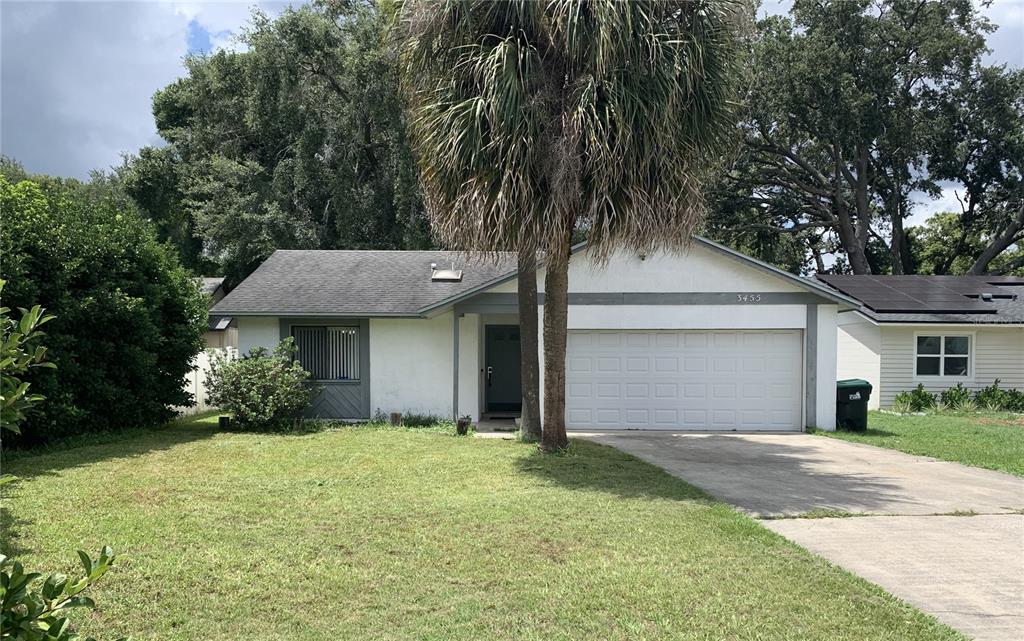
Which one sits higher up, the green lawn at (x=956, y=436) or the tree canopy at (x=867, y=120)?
the tree canopy at (x=867, y=120)

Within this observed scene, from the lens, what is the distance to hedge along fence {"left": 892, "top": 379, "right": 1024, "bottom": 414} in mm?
19031

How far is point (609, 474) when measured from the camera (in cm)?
951

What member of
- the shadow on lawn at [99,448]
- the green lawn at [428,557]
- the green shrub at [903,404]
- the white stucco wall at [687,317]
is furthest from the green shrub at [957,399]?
the shadow on lawn at [99,448]

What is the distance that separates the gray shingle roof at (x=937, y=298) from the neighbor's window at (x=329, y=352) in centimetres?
1394

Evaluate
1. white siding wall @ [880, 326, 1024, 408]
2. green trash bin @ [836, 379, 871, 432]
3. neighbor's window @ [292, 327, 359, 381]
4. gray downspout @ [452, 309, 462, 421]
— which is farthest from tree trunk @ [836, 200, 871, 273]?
neighbor's window @ [292, 327, 359, 381]

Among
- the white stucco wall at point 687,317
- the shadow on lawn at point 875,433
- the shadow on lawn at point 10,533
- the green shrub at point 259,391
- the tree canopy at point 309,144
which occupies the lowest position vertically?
the shadow on lawn at point 875,433

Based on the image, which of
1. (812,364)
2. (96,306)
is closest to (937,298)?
(812,364)

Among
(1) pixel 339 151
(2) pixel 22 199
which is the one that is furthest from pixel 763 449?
(1) pixel 339 151

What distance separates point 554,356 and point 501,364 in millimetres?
7399

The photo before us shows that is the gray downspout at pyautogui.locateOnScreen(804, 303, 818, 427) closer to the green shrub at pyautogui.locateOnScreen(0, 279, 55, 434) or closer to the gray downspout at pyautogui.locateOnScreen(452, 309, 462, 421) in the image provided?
the gray downspout at pyautogui.locateOnScreen(452, 309, 462, 421)

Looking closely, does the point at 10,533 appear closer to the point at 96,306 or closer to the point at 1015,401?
the point at 96,306

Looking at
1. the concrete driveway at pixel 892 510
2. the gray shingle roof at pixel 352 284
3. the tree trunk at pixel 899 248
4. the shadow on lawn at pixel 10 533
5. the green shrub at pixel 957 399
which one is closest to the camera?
the concrete driveway at pixel 892 510

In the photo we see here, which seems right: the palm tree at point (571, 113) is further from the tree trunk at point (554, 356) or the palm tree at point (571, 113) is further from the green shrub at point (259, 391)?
the green shrub at point (259, 391)

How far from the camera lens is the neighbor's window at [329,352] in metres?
15.6
